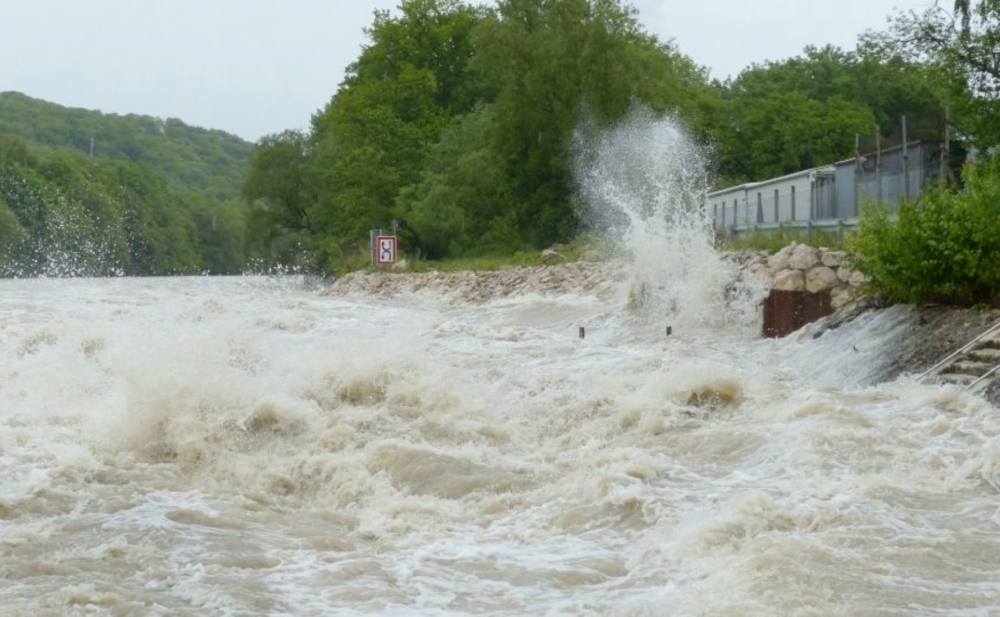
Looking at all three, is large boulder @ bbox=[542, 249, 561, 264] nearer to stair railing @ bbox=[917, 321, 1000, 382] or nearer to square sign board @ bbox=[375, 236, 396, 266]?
square sign board @ bbox=[375, 236, 396, 266]

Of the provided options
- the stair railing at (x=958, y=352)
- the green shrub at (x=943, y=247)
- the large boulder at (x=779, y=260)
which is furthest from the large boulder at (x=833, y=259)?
the stair railing at (x=958, y=352)

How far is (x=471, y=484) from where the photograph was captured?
10.6 meters

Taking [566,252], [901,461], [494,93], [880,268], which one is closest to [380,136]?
[494,93]

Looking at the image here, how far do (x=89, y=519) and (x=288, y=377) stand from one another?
531 centimetres

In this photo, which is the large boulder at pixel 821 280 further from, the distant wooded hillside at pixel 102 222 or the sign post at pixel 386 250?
the distant wooded hillside at pixel 102 222

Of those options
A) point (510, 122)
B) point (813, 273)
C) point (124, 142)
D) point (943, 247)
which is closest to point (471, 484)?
point (943, 247)

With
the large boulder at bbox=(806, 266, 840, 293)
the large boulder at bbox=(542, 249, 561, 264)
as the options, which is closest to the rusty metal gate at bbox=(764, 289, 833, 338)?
the large boulder at bbox=(806, 266, 840, 293)

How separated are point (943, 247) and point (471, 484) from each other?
832 cm

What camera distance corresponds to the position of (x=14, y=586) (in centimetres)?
779

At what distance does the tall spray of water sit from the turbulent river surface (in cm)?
554

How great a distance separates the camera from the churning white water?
7.76 metres

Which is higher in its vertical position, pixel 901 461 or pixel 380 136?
pixel 380 136

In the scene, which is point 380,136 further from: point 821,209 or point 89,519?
point 89,519

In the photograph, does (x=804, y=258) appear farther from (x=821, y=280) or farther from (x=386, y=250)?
(x=386, y=250)
